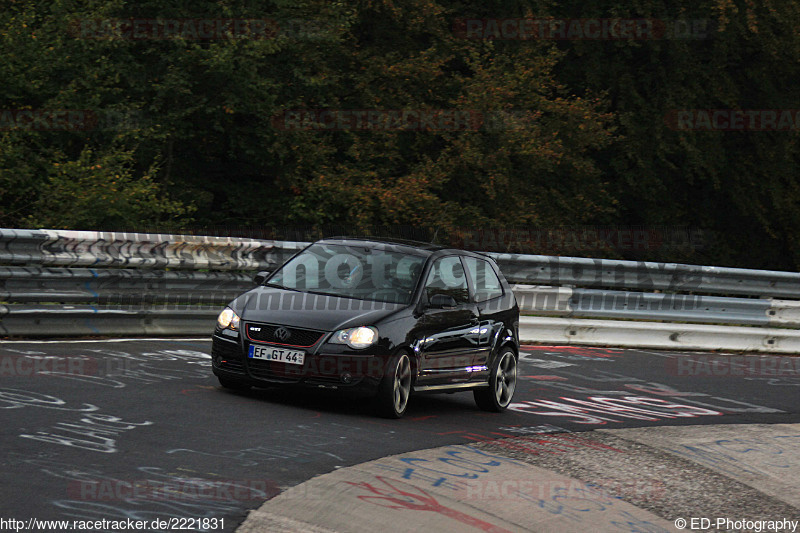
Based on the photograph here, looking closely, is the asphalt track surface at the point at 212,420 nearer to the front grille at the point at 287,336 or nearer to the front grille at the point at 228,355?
the front grille at the point at 228,355

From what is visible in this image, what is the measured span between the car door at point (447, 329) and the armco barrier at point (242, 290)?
4374 mm

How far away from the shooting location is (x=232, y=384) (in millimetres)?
10734

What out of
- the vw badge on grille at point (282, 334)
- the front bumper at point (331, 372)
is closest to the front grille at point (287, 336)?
the vw badge on grille at point (282, 334)

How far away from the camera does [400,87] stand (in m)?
28.8

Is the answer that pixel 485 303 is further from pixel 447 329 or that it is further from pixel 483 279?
pixel 447 329

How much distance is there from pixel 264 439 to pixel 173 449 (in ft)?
2.83

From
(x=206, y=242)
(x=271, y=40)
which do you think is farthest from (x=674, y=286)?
(x=271, y=40)

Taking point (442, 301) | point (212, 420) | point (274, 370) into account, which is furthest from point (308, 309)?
point (212, 420)

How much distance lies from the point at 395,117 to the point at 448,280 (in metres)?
17.3

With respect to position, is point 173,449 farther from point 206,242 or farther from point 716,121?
point 716,121

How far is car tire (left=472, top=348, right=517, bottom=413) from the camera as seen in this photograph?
38.0ft

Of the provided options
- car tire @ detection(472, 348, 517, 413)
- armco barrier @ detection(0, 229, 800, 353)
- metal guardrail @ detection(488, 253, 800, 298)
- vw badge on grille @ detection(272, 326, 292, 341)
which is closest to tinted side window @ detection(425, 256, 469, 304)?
car tire @ detection(472, 348, 517, 413)

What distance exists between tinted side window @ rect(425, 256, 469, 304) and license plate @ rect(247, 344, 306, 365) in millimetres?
1506

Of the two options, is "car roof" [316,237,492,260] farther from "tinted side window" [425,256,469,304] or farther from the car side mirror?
the car side mirror
